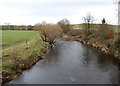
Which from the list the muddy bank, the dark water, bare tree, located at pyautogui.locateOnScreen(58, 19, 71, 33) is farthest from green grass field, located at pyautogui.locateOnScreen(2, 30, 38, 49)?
bare tree, located at pyautogui.locateOnScreen(58, 19, 71, 33)

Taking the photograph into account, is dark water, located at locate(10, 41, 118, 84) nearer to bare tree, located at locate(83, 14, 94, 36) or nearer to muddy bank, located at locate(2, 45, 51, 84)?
muddy bank, located at locate(2, 45, 51, 84)

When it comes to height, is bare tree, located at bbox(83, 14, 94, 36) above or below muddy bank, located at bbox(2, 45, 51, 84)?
above

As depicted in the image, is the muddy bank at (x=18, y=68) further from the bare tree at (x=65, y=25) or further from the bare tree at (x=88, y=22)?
the bare tree at (x=65, y=25)

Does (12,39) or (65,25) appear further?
(65,25)

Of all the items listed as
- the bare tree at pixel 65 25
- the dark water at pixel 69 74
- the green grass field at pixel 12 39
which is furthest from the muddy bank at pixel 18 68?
the bare tree at pixel 65 25

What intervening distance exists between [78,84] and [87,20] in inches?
1193

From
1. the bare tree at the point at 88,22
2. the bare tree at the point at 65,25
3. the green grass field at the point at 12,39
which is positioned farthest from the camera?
the bare tree at the point at 65,25

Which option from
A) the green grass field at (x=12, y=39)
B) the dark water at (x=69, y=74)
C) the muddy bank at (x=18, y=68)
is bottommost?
the dark water at (x=69, y=74)

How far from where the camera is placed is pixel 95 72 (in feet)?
43.0

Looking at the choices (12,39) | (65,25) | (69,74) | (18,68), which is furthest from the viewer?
(65,25)

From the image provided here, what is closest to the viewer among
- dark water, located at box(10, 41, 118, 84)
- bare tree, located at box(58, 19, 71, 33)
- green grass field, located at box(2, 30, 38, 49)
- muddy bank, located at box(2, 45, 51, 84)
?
dark water, located at box(10, 41, 118, 84)

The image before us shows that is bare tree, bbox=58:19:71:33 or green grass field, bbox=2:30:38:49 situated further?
bare tree, bbox=58:19:71:33

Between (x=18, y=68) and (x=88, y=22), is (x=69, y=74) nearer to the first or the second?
(x=18, y=68)

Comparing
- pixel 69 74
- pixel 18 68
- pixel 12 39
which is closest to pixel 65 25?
pixel 12 39
